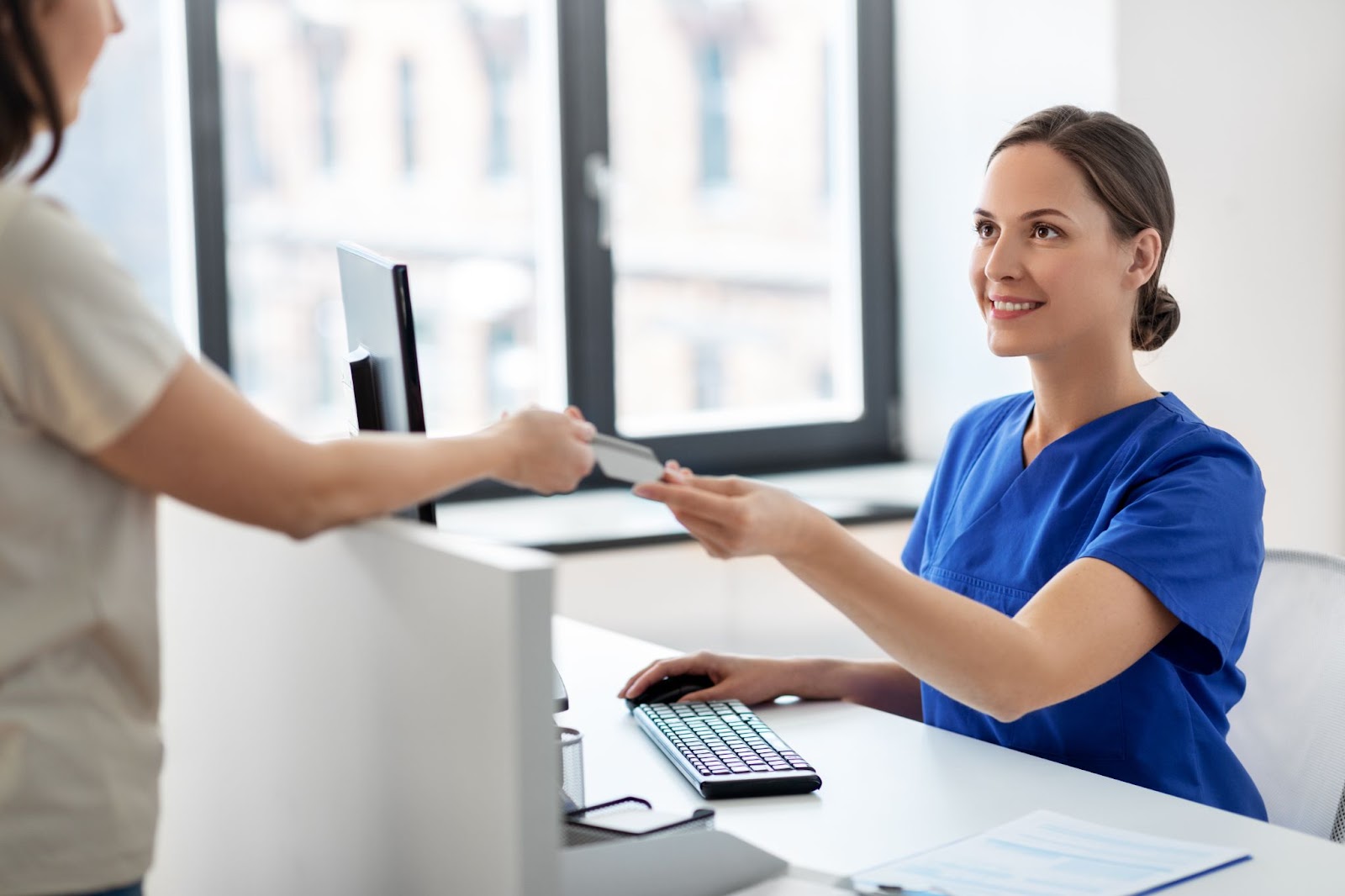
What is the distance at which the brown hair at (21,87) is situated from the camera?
0.79 m

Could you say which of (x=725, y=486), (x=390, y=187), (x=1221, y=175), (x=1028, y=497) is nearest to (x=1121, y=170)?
(x=1028, y=497)

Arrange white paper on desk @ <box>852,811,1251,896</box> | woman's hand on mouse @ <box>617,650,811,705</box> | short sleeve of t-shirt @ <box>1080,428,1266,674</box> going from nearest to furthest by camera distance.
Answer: white paper on desk @ <box>852,811,1251,896</box>
short sleeve of t-shirt @ <box>1080,428,1266,674</box>
woman's hand on mouse @ <box>617,650,811,705</box>

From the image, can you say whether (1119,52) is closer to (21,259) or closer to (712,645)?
(712,645)

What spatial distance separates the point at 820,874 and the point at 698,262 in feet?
Answer: 6.57

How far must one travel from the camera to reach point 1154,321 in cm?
156

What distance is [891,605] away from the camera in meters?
1.23

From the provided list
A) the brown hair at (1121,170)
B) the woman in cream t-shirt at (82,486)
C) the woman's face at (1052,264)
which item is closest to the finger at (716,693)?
the woman's face at (1052,264)

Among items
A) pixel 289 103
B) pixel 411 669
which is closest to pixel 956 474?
pixel 411 669

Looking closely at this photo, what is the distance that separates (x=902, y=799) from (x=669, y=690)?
0.35m

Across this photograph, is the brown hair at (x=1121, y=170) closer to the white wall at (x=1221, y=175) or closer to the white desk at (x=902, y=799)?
the white desk at (x=902, y=799)

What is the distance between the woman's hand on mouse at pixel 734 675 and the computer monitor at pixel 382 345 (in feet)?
1.39

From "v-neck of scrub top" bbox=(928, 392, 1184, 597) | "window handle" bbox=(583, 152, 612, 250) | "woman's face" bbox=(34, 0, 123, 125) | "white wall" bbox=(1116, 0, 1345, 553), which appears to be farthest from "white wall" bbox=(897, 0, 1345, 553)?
"woman's face" bbox=(34, 0, 123, 125)

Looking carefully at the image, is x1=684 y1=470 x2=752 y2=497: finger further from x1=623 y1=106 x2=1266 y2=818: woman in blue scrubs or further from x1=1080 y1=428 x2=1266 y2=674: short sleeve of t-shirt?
x1=1080 y1=428 x2=1266 y2=674: short sleeve of t-shirt

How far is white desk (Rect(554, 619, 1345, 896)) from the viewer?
3.61 ft
